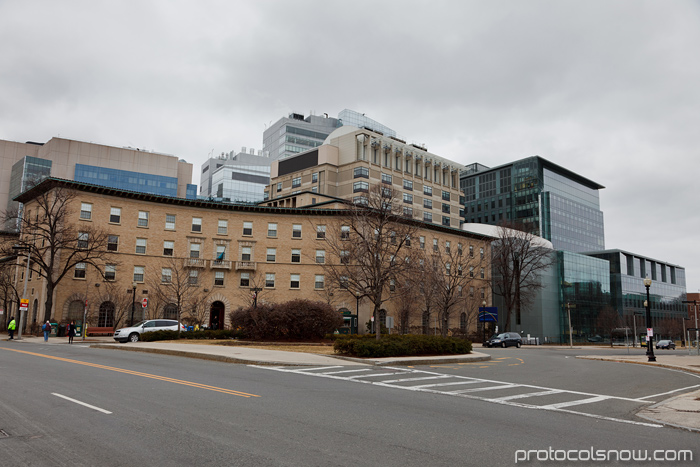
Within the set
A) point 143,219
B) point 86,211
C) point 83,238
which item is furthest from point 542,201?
point 83,238

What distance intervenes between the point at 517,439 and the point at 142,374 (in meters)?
11.9

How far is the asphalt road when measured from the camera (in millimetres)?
6855

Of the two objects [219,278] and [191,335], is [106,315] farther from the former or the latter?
[191,335]

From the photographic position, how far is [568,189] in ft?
401

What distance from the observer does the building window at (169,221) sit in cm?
5847

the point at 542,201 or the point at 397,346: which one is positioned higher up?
the point at 542,201

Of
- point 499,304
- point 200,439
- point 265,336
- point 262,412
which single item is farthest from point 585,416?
point 499,304

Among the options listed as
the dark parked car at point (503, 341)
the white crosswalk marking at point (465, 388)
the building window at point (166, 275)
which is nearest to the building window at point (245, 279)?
the building window at point (166, 275)

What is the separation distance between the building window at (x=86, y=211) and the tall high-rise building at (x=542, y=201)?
79.3 meters

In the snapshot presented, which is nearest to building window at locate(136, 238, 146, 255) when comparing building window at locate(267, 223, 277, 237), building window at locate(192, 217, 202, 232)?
building window at locate(192, 217, 202, 232)

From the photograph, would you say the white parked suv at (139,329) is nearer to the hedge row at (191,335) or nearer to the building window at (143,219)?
the hedge row at (191,335)

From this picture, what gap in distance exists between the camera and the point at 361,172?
84250 millimetres

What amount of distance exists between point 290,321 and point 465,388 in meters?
19.6

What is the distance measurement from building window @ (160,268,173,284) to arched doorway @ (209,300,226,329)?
19.1ft
